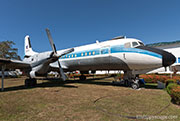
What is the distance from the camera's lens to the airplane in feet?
27.4

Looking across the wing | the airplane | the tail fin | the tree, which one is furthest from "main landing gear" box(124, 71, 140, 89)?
the tree

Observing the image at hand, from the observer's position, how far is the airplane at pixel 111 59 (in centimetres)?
835

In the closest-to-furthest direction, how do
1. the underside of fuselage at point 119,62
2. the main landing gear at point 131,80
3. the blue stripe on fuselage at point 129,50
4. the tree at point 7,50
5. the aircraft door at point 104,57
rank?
the blue stripe on fuselage at point 129,50 < the underside of fuselage at point 119,62 < the main landing gear at point 131,80 < the aircraft door at point 104,57 < the tree at point 7,50

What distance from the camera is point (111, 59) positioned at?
10109mm

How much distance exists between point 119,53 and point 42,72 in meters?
7.14

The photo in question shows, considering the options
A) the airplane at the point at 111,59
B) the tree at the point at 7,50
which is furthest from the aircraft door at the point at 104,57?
the tree at the point at 7,50

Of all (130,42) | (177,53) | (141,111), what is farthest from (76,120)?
(177,53)

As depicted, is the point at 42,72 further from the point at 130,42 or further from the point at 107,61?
the point at 130,42

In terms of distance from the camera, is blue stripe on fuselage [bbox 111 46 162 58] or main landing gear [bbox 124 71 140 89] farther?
main landing gear [bbox 124 71 140 89]

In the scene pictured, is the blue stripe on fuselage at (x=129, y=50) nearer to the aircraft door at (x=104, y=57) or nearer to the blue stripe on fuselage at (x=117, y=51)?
the blue stripe on fuselage at (x=117, y=51)

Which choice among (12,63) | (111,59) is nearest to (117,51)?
(111,59)

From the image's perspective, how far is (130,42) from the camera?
950 centimetres

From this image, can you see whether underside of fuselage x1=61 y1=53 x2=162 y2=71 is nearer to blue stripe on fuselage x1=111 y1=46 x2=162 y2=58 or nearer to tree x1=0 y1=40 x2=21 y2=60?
blue stripe on fuselage x1=111 y1=46 x2=162 y2=58

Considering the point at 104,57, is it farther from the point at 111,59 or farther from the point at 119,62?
the point at 119,62
